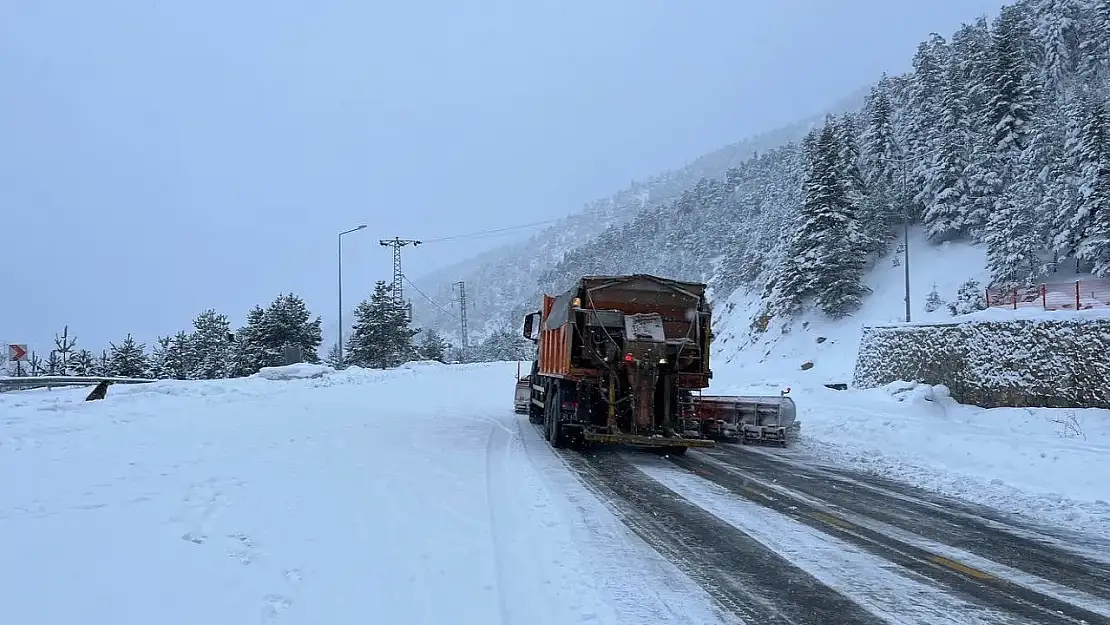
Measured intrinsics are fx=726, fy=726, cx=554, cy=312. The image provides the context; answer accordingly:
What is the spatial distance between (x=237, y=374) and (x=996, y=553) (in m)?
51.1

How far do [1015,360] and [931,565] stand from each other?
10.6 metres

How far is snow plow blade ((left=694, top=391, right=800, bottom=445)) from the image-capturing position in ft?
46.4

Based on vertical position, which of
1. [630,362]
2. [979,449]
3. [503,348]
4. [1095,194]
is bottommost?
[979,449]

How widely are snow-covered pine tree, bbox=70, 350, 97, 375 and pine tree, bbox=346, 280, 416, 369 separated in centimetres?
1805

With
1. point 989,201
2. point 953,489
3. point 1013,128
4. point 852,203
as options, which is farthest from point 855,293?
point 953,489

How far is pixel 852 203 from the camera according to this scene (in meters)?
47.0

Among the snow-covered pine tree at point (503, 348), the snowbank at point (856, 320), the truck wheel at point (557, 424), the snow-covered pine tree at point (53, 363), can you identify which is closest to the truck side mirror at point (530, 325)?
the truck wheel at point (557, 424)

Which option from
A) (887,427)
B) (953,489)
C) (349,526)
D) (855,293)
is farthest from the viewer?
(855,293)

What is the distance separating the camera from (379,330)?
5747cm

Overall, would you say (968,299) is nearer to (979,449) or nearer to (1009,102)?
(1009,102)

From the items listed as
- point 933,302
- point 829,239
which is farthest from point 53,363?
point 933,302

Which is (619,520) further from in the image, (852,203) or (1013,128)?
(1013,128)

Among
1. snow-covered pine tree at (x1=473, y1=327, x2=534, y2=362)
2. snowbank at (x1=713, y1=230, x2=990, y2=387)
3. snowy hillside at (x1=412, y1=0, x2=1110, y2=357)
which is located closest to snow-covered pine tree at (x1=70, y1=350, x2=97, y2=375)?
snowbank at (x1=713, y1=230, x2=990, y2=387)

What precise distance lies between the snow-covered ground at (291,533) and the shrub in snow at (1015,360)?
9.92 meters
